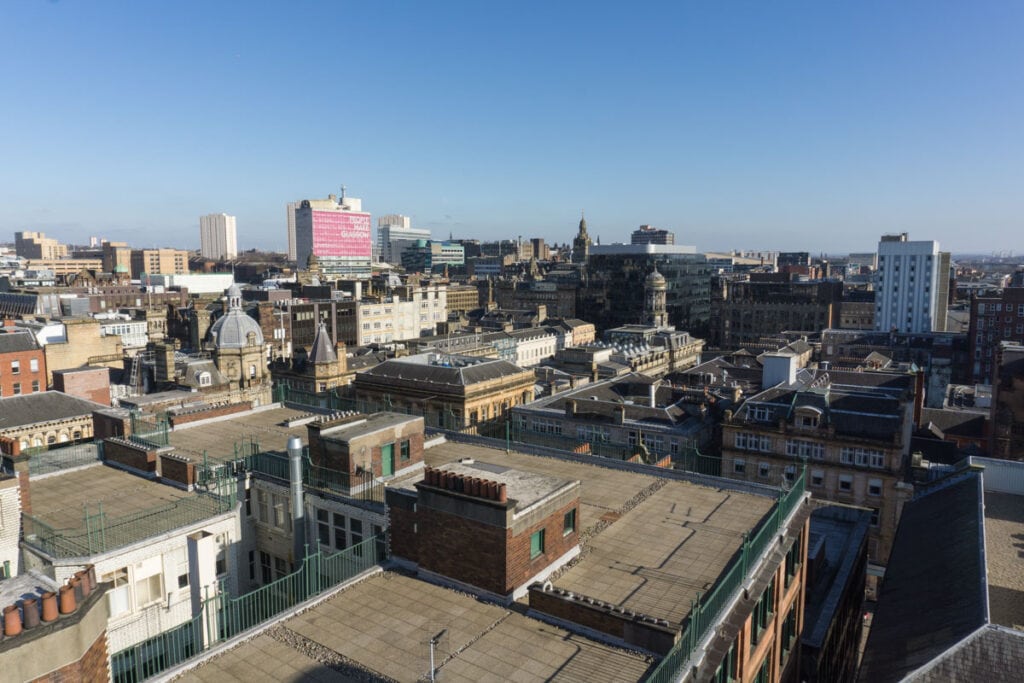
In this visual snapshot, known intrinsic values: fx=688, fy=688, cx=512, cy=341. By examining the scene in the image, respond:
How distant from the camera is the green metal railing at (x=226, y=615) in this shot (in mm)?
21312

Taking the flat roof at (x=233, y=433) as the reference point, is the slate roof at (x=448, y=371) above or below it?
below

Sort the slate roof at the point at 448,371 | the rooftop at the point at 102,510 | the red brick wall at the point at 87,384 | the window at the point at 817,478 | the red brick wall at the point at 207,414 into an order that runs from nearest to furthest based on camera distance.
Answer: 1. the rooftop at the point at 102,510
2. the red brick wall at the point at 207,414
3. the window at the point at 817,478
4. the red brick wall at the point at 87,384
5. the slate roof at the point at 448,371

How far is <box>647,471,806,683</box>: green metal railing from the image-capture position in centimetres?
1570

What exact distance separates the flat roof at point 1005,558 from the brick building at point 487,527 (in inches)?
643

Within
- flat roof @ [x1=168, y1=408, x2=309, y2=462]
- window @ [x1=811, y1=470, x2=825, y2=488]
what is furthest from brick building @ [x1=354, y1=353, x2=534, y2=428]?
window @ [x1=811, y1=470, x2=825, y2=488]

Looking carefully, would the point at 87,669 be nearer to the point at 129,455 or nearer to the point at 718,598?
the point at 718,598

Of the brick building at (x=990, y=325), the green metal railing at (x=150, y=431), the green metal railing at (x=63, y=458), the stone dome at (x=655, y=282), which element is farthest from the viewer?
the stone dome at (x=655, y=282)

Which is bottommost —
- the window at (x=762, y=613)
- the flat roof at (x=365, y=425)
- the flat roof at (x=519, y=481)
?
the window at (x=762, y=613)

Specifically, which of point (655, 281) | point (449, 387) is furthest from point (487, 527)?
point (655, 281)

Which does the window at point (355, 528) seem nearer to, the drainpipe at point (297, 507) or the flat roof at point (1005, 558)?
the drainpipe at point (297, 507)

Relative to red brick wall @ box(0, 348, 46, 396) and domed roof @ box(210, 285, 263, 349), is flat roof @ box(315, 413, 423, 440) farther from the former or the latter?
red brick wall @ box(0, 348, 46, 396)

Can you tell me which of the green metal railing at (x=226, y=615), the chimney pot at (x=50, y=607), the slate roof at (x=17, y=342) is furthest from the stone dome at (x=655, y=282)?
the chimney pot at (x=50, y=607)

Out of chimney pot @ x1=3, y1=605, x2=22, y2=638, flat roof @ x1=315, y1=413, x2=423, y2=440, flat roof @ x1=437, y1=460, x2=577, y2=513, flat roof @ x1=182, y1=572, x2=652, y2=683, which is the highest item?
chimney pot @ x1=3, y1=605, x2=22, y2=638

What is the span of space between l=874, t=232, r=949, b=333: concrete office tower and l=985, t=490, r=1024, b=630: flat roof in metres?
129
